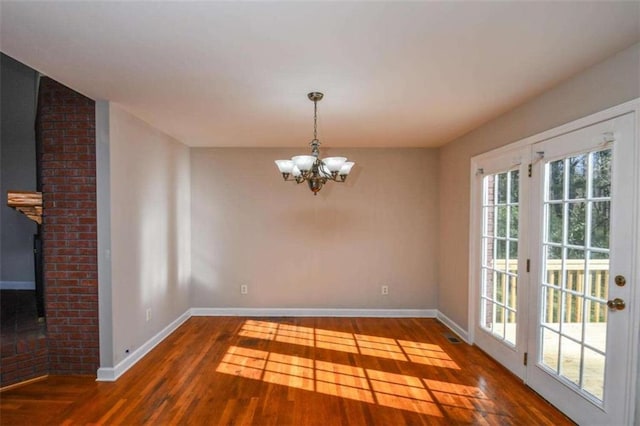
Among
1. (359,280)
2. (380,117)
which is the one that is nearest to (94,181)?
(380,117)

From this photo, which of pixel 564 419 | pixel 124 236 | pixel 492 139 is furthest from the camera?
pixel 492 139

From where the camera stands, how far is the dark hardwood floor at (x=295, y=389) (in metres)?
2.24

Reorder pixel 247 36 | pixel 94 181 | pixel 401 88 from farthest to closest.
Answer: pixel 94 181, pixel 401 88, pixel 247 36

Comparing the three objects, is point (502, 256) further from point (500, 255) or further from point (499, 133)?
point (499, 133)

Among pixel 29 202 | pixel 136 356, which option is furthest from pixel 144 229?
pixel 136 356

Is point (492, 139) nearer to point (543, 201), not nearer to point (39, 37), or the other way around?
point (543, 201)

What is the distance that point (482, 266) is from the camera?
3.33 m

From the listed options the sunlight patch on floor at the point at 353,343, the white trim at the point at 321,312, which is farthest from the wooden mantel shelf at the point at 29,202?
the sunlight patch on floor at the point at 353,343

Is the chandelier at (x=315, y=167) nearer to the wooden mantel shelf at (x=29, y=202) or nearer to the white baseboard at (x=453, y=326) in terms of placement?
the wooden mantel shelf at (x=29, y=202)

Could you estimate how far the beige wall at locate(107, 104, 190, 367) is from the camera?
9.18 ft

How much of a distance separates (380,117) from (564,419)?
9.33 ft

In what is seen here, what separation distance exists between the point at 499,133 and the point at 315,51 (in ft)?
7.14

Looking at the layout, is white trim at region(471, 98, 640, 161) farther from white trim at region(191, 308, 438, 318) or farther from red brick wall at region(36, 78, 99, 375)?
red brick wall at region(36, 78, 99, 375)

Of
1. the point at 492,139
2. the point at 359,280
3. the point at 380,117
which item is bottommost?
the point at 359,280
